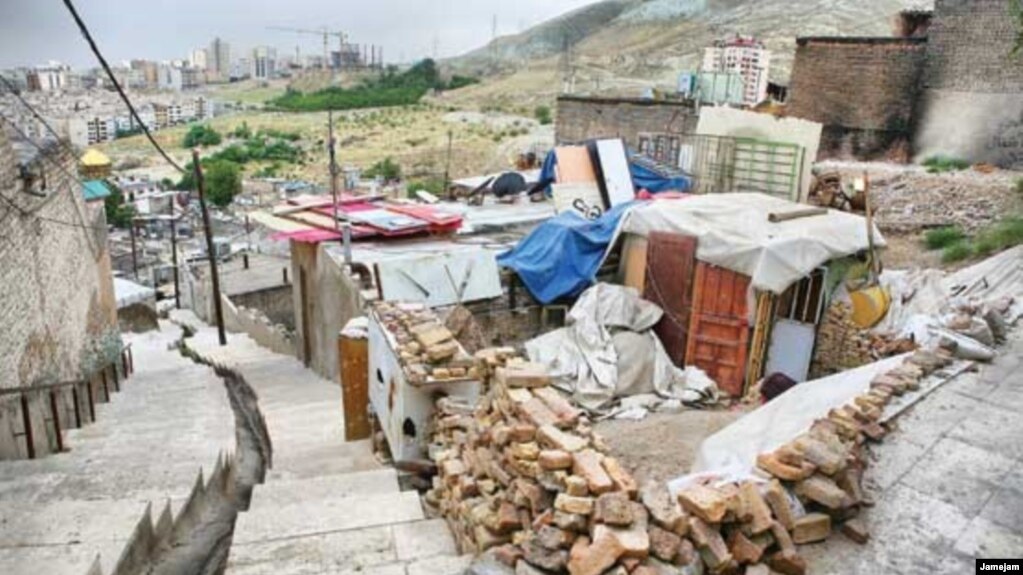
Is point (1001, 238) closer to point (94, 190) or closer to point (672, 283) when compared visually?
point (672, 283)

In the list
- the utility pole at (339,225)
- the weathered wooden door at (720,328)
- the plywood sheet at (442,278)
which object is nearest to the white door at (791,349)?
the weathered wooden door at (720,328)

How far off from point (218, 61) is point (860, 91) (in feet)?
364

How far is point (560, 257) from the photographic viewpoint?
10227 millimetres

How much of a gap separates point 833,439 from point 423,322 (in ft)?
11.8

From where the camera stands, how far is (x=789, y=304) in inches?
373

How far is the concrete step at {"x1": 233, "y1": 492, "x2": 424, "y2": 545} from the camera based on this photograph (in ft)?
14.5

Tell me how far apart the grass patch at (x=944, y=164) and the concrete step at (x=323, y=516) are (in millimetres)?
13690

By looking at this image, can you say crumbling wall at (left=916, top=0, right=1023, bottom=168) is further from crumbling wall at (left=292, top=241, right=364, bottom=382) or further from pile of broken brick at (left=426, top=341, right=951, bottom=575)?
crumbling wall at (left=292, top=241, right=364, bottom=382)

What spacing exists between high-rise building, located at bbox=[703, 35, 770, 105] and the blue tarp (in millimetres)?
7633

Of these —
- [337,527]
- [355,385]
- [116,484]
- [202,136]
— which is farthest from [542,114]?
[337,527]

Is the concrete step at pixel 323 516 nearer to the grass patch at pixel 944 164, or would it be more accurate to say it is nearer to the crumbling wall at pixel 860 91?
the grass patch at pixel 944 164

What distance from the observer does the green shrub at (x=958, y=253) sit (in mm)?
10211

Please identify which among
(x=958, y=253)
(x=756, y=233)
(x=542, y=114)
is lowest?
(x=958, y=253)

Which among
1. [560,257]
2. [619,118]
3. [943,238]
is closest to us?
[560,257]
